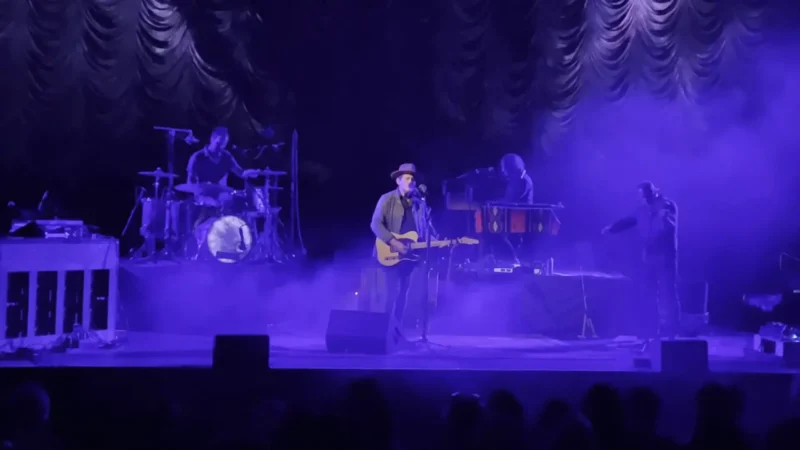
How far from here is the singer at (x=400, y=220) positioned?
26.3 ft

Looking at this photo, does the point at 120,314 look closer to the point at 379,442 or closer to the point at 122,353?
the point at 122,353

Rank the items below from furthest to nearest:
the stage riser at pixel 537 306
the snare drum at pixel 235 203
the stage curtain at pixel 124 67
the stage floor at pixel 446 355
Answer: the stage curtain at pixel 124 67, the snare drum at pixel 235 203, the stage riser at pixel 537 306, the stage floor at pixel 446 355

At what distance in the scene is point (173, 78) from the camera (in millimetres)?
11664

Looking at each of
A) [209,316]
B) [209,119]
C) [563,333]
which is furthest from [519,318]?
[209,119]

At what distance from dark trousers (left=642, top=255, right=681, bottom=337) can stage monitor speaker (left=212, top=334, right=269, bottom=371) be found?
450cm

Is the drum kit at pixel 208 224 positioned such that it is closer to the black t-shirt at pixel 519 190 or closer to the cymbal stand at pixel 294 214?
the cymbal stand at pixel 294 214

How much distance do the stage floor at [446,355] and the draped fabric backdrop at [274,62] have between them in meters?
3.90

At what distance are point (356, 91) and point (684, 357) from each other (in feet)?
24.7

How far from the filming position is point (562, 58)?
1185 centimetres

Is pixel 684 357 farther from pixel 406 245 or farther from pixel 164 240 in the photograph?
pixel 164 240

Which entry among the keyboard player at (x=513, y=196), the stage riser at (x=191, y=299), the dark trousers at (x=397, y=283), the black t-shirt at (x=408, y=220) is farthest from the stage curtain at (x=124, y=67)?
the dark trousers at (x=397, y=283)

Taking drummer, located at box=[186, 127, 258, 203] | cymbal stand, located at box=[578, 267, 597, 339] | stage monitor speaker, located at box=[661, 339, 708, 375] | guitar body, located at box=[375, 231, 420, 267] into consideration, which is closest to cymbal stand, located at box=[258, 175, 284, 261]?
drummer, located at box=[186, 127, 258, 203]

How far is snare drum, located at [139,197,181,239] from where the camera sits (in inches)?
400

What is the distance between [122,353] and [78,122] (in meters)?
5.19
